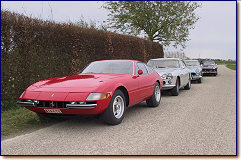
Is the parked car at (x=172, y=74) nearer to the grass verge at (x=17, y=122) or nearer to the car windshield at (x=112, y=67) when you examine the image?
the car windshield at (x=112, y=67)

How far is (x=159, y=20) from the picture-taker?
2444cm

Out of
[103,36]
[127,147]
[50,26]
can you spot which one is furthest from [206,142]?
[103,36]

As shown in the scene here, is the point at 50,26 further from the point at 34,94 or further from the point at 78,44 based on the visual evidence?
the point at 34,94

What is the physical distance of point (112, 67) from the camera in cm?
597

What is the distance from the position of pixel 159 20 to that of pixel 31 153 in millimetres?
22837

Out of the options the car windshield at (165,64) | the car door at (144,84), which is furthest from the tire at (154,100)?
the car windshield at (165,64)

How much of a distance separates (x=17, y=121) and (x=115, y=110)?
216 cm

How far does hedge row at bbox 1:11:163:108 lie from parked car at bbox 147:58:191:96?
288 cm

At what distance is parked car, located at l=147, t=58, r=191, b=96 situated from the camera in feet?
28.6

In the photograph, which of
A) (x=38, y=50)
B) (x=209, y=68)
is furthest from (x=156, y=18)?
(x=38, y=50)

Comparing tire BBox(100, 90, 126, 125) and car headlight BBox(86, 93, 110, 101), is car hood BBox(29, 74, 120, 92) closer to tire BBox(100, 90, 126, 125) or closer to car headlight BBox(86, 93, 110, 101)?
car headlight BBox(86, 93, 110, 101)

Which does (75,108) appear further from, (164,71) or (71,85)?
(164,71)

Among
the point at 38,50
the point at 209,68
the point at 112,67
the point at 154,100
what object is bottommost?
the point at 154,100

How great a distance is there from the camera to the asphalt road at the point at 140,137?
3.52 meters
